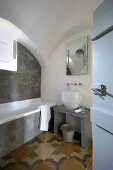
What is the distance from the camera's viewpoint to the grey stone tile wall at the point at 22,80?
8.14 ft

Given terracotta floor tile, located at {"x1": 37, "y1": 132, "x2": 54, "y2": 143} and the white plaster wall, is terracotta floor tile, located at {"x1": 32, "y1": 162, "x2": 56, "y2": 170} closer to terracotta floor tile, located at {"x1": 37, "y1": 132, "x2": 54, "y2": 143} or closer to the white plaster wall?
terracotta floor tile, located at {"x1": 37, "y1": 132, "x2": 54, "y2": 143}

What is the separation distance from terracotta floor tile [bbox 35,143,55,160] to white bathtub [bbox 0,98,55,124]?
62 cm

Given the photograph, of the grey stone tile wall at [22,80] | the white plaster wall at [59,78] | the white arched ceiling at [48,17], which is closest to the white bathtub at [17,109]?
the grey stone tile wall at [22,80]

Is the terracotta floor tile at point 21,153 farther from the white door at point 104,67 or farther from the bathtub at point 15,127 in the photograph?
the white door at point 104,67

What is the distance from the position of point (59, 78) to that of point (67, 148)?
155 cm

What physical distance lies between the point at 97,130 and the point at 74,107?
139 centimetres

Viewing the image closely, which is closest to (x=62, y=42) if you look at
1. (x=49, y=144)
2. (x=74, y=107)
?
(x=74, y=107)

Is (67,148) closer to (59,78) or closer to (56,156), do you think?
(56,156)

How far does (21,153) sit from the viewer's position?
1.90m

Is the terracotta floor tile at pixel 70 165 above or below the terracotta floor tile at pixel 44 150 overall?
below

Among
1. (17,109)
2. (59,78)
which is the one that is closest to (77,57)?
(59,78)

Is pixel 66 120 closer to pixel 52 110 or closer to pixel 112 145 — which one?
pixel 52 110

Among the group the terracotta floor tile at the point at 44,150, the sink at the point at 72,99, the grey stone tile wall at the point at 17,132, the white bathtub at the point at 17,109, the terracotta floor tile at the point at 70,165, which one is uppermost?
the sink at the point at 72,99

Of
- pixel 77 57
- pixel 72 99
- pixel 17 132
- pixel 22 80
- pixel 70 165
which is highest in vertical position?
pixel 77 57
